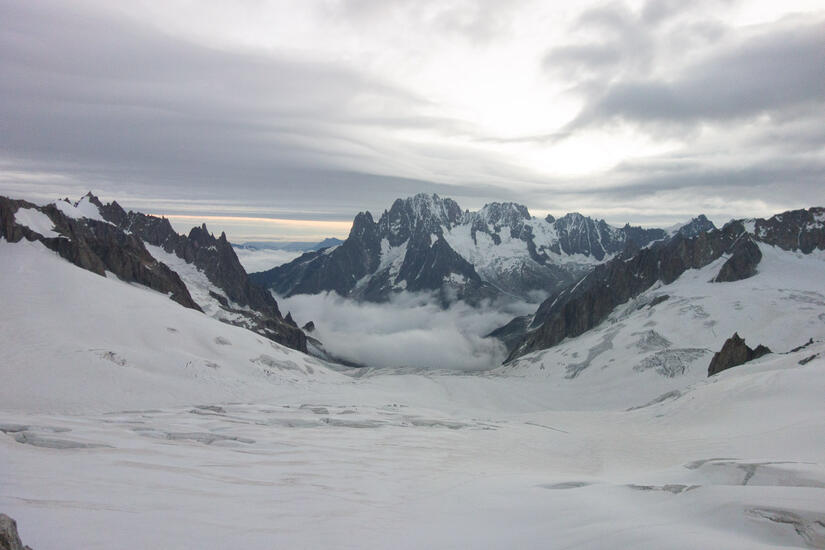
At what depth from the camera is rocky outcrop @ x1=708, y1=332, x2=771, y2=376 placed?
6438 cm

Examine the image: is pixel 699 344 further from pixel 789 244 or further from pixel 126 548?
pixel 126 548

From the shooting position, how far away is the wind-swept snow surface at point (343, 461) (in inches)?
352

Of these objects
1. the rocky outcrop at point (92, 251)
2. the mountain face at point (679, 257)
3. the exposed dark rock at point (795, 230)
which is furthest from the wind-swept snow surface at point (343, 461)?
the exposed dark rock at point (795, 230)

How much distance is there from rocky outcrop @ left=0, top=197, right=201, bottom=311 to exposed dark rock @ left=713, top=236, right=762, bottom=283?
479 feet

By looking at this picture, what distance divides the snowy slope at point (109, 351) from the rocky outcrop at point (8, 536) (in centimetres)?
3297

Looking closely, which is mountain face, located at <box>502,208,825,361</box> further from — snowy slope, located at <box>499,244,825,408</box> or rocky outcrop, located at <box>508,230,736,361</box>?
snowy slope, located at <box>499,244,825,408</box>

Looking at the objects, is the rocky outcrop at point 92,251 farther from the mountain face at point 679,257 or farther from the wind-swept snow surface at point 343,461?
the mountain face at point 679,257

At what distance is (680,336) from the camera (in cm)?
9775

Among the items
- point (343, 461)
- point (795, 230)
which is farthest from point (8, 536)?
point (795, 230)

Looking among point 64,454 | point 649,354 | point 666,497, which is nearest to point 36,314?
point 64,454

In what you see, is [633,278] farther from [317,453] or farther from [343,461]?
[343,461]

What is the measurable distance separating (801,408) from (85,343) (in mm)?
56474

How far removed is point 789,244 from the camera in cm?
15438

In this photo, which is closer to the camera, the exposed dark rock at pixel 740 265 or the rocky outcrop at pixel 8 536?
the rocky outcrop at pixel 8 536
